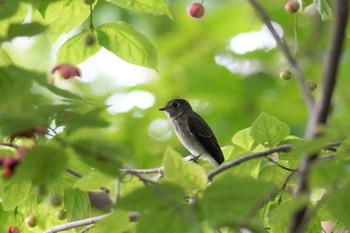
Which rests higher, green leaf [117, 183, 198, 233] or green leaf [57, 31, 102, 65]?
green leaf [117, 183, 198, 233]

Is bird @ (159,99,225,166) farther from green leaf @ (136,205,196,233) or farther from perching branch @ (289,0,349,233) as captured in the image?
perching branch @ (289,0,349,233)

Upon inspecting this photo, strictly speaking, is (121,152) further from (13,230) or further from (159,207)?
(13,230)

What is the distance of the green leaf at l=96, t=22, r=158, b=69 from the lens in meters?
3.00

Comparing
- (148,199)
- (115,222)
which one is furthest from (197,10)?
(148,199)

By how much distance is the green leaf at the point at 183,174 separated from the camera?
2.12 metres

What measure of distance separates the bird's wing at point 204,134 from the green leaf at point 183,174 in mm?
2983

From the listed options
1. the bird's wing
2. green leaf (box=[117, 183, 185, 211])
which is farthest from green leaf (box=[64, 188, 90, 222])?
the bird's wing

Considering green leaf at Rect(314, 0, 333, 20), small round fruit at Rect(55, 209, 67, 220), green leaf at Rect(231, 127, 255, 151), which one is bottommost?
small round fruit at Rect(55, 209, 67, 220)

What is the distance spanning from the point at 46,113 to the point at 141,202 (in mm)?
357

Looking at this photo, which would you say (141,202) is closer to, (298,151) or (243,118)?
(298,151)

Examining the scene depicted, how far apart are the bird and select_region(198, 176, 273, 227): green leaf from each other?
3336 mm

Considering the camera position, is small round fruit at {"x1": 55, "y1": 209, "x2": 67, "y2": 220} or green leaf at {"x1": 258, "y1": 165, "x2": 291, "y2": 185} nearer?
green leaf at {"x1": 258, "y1": 165, "x2": 291, "y2": 185}

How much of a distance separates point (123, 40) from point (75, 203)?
626 mm

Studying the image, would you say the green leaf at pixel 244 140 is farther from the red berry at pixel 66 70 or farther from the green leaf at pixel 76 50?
the red berry at pixel 66 70
